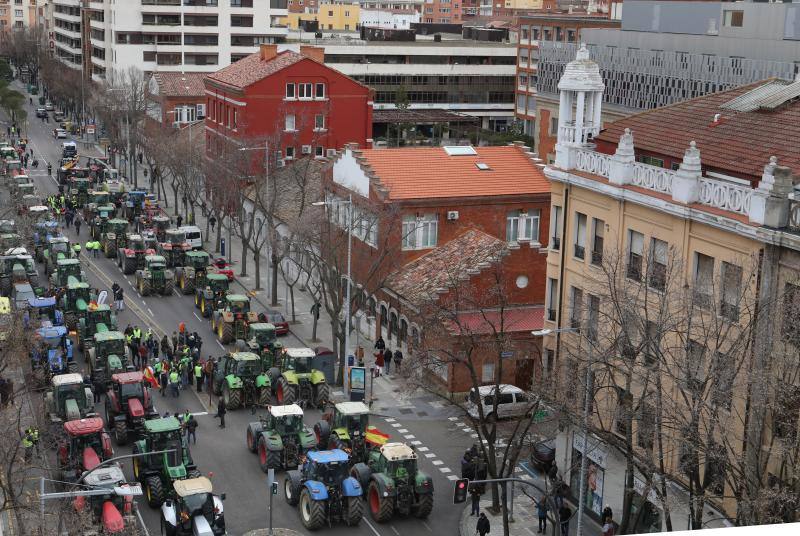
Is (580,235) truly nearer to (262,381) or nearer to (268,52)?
(262,381)

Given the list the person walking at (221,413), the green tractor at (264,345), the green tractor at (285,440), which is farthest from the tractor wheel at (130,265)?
the green tractor at (285,440)

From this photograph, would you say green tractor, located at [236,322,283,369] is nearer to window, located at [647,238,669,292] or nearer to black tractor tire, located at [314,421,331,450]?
black tractor tire, located at [314,421,331,450]

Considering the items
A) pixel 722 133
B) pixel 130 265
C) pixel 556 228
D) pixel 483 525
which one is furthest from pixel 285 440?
pixel 130 265

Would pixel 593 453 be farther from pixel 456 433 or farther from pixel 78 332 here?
pixel 78 332

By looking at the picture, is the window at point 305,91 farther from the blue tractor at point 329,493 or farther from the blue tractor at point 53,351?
the blue tractor at point 329,493

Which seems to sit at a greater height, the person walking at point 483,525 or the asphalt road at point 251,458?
the person walking at point 483,525

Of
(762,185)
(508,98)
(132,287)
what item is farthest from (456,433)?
(508,98)
